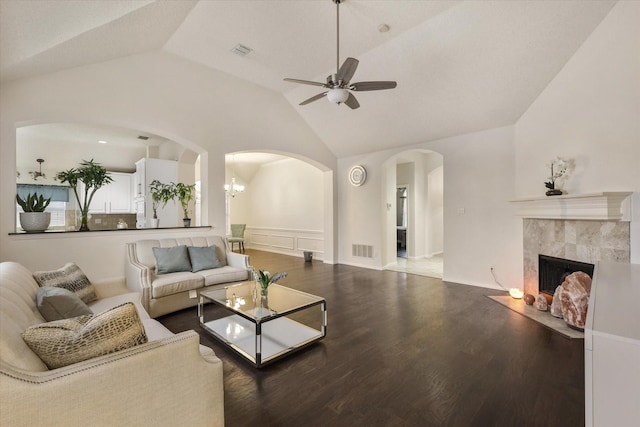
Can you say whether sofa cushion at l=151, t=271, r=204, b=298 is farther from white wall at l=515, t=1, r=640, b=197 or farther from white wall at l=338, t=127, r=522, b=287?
white wall at l=515, t=1, r=640, b=197

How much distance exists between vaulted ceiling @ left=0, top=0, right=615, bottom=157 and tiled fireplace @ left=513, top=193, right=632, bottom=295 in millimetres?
1581

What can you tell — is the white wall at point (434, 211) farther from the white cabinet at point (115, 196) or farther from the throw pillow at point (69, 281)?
the white cabinet at point (115, 196)

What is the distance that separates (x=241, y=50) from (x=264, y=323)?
146 inches

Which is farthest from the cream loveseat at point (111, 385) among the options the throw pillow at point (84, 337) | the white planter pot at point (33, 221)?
the white planter pot at point (33, 221)

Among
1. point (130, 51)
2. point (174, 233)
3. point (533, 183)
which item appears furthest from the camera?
point (174, 233)

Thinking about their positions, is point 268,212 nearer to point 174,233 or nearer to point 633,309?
point 174,233

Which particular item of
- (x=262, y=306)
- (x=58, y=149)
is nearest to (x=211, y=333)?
(x=262, y=306)

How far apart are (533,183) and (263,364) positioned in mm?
4392

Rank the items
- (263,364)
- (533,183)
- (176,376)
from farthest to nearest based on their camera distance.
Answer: (533,183) → (263,364) → (176,376)

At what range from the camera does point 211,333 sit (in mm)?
2938

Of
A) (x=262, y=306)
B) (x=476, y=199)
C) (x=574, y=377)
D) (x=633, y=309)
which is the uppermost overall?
(x=476, y=199)

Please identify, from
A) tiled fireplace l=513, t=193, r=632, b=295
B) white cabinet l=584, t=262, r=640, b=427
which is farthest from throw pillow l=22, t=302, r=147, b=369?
tiled fireplace l=513, t=193, r=632, b=295

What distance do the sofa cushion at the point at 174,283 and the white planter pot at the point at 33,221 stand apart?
1.55 metres

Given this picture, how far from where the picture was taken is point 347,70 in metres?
2.82
